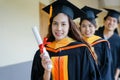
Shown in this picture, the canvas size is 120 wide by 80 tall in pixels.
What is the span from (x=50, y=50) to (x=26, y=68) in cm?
236

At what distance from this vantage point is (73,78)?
226 cm

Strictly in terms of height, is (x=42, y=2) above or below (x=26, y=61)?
above

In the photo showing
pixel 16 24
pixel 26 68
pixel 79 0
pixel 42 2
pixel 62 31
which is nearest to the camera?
pixel 62 31

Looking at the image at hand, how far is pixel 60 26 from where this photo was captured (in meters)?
2.20

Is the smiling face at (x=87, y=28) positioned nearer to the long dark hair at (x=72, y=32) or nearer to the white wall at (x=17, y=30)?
the long dark hair at (x=72, y=32)

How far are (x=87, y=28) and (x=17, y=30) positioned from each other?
1.56 metres

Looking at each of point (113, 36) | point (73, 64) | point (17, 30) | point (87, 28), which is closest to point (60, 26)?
point (73, 64)

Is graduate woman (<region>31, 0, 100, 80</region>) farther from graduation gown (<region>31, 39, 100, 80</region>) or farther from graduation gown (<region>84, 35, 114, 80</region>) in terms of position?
graduation gown (<region>84, 35, 114, 80</region>)

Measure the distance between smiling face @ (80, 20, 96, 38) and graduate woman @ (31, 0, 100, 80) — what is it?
90 centimetres

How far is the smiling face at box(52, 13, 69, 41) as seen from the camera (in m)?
2.21

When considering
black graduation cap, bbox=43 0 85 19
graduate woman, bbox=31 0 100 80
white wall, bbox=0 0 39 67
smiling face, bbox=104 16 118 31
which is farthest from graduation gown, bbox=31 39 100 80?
white wall, bbox=0 0 39 67

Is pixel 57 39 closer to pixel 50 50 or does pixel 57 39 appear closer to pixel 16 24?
pixel 50 50

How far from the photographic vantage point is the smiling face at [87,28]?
10.6 ft

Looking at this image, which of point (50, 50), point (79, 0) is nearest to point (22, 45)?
point (50, 50)
